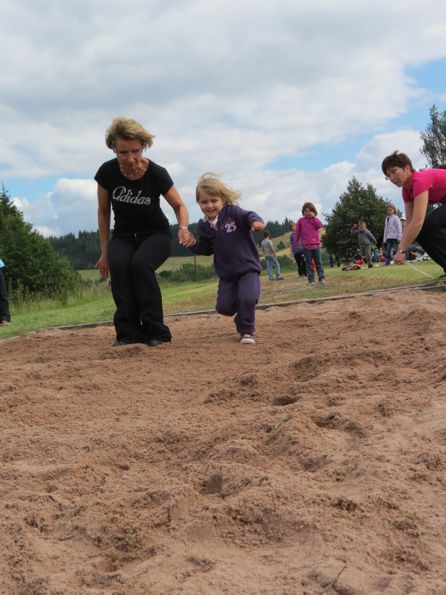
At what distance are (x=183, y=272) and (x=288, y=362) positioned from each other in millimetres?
49522

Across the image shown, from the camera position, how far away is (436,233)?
22.5 feet

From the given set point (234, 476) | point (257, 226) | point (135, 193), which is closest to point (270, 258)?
point (135, 193)

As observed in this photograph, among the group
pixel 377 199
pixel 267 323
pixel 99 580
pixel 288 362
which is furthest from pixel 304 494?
pixel 377 199

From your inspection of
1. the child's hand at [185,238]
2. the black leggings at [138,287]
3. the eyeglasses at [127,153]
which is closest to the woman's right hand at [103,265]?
the black leggings at [138,287]

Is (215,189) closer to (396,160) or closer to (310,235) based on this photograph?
(396,160)

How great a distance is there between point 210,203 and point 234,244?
448 mm

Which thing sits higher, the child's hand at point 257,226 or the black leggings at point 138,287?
the child's hand at point 257,226

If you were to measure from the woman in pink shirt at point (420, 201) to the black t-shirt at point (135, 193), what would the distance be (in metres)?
2.28

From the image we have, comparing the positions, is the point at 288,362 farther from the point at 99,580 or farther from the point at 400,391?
the point at 99,580

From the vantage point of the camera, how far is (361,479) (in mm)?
2357

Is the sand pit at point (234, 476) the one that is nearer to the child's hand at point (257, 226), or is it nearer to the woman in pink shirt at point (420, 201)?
the child's hand at point (257, 226)

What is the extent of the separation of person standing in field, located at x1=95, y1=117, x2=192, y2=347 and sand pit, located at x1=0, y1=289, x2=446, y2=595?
4.44 ft

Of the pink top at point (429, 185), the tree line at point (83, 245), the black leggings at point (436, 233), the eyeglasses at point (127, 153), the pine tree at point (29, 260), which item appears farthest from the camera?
the tree line at point (83, 245)

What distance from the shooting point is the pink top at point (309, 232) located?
48.5ft
